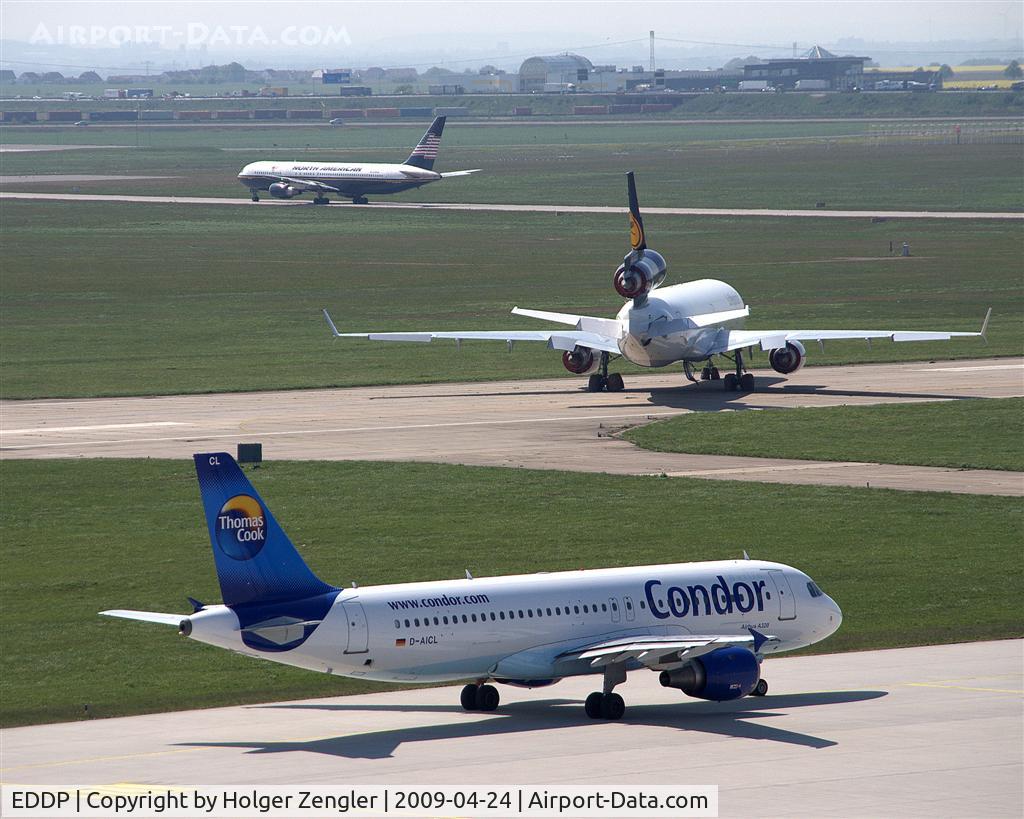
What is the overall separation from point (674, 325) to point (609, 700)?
54026 mm

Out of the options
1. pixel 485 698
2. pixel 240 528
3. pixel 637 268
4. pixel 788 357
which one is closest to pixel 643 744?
pixel 485 698

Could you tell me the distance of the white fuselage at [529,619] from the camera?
41.8 meters

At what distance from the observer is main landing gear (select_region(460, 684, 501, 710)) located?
46031mm

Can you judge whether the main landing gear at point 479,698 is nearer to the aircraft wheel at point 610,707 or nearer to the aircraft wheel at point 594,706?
the aircraft wheel at point 594,706

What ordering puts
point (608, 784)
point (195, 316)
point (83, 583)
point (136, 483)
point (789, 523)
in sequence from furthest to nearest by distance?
point (195, 316)
point (136, 483)
point (789, 523)
point (83, 583)
point (608, 784)

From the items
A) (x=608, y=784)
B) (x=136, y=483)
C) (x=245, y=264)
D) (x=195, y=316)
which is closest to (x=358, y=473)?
(x=136, y=483)

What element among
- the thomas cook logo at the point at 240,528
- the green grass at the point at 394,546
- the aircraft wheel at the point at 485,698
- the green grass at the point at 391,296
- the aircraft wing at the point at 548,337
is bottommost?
the green grass at the point at 391,296

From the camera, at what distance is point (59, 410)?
96812 millimetres

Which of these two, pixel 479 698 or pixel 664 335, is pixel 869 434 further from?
pixel 479 698

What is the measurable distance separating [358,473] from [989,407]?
113 ft

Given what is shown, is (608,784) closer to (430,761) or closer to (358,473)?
(430,761)

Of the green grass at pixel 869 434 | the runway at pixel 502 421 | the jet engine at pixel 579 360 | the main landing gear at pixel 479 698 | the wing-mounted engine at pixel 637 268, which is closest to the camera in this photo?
the main landing gear at pixel 479 698

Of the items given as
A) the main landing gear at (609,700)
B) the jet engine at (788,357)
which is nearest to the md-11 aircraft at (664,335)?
the jet engine at (788,357)

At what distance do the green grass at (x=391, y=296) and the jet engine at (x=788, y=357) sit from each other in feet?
47.1
